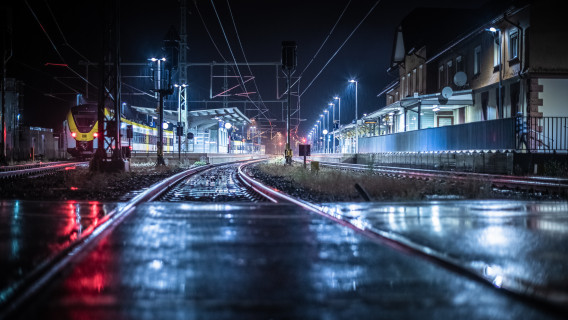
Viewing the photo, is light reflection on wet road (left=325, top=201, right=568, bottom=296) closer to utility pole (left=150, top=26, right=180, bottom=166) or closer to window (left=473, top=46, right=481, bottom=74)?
utility pole (left=150, top=26, right=180, bottom=166)

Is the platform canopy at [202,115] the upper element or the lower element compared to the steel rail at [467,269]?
upper

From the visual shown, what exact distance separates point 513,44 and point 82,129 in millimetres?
30205

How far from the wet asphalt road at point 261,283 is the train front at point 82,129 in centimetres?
3519

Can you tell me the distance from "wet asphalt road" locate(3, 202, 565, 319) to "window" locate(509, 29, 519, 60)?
2521 cm

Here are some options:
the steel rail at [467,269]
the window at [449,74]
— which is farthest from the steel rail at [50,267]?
the window at [449,74]

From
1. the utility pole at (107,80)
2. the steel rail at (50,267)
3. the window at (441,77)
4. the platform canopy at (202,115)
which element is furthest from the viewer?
the platform canopy at (202,115)

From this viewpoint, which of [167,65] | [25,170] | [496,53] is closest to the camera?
[25,170]

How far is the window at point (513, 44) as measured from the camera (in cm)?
2789

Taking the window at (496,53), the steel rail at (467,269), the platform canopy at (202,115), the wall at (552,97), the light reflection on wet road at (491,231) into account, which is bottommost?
the steel rail at (467,269)

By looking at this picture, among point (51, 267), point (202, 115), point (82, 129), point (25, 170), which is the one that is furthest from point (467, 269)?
point (202, 115)

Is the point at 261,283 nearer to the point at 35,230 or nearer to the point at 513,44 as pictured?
the point at 35,230

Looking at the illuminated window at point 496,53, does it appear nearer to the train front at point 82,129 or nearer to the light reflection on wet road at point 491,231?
the light reflection on wet road at point 491,231

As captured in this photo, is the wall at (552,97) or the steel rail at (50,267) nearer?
the steel rail at (50,267)

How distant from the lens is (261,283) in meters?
3.85
